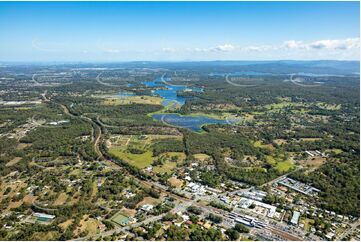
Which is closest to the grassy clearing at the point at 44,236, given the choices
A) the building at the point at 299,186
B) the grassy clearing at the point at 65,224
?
the grassy clearing at the point at 65,224

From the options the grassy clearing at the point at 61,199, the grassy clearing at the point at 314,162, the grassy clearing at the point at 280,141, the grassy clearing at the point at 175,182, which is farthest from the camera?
the grassy clearing at the point at 280,141

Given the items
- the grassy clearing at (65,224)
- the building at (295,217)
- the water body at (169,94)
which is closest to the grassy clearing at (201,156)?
the building at (295,217)

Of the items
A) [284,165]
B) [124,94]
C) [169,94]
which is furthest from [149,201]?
[169,94]

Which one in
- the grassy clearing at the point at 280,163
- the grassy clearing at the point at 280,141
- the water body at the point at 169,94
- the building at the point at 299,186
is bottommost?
the building at the point at 299,186

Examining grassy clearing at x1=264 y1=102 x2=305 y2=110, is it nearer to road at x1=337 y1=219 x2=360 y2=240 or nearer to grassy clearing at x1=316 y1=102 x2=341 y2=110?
grassy clearing at x1=316 y1=102 x2=341 y2=110

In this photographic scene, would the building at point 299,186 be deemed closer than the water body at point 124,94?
Yes

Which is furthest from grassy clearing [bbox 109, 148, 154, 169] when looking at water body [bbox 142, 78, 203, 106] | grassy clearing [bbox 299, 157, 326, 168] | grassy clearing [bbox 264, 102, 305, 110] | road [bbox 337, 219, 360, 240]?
grassy clearing [bbox 264, 102, 305, 110]

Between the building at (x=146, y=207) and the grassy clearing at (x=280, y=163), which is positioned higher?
the building at (x=146, y=207)

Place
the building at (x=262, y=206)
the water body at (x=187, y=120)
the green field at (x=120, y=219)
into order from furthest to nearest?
the water body at (x=187, y=120) → the building at (x=262, y=206) → the green field at (x=120, y=219)

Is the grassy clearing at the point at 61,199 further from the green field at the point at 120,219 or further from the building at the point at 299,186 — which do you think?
the building at the point at 299,186
